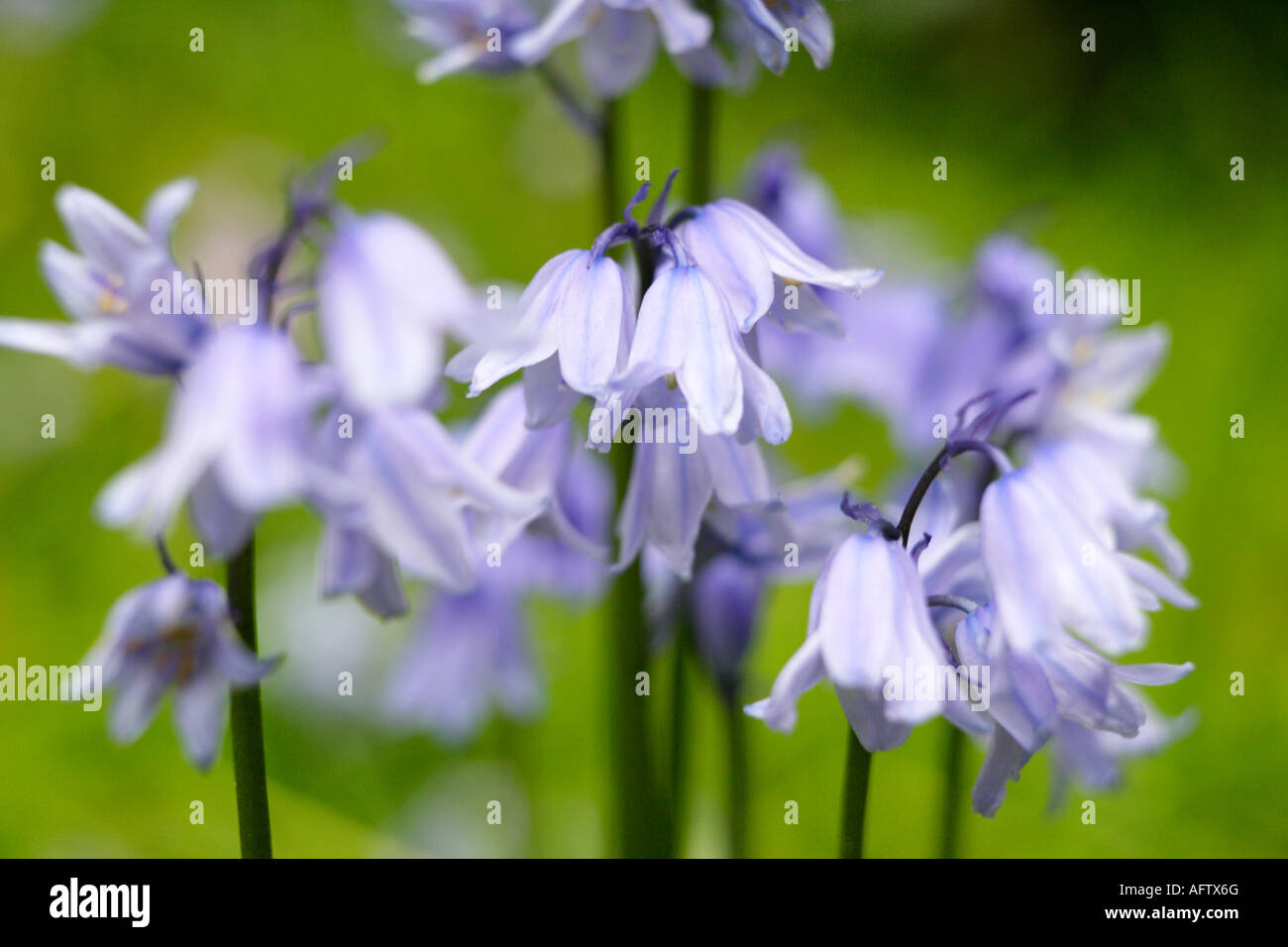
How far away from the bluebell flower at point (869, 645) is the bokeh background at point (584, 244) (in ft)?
2.29

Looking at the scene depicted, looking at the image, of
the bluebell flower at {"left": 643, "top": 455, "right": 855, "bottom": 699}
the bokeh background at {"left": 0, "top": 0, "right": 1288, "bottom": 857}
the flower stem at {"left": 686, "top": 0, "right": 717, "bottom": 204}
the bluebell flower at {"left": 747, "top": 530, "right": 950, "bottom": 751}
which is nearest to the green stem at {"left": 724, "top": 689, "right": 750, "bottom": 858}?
the bluebell flower at {"left": 643, "top": 455, "right": 855, "bottom": 699}

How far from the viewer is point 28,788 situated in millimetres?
1989

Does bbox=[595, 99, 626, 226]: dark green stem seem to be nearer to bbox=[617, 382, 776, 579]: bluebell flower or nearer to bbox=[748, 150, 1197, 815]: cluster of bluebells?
bbox=[748, 150, 1197, 815]: cluster of bluebells

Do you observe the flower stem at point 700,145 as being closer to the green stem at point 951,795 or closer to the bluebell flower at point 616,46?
the bluebell flower at point 616,46

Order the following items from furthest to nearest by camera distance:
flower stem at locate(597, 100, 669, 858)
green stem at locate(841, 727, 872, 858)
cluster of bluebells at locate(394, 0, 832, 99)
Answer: flower stem at locate(597, 100, 669, 858) < cluster of bluebells at locate(394, 0, 832, 99) < green stem at locate(841, 727, 872, 858)

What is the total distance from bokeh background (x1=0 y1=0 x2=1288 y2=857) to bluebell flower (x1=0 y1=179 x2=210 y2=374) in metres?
0.71

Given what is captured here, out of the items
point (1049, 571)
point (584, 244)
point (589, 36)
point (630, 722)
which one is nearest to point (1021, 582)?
point (1049, 571)

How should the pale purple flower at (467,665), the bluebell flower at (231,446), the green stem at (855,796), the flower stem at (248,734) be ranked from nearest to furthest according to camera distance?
1. the bluebell flower at (231,446)
2. the flower stem at (248,734)
3. the green stem at (855,796)
4. the pale purple flower at (467,665)

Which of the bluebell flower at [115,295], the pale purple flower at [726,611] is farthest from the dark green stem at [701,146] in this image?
the bluebell flower at [115,295]

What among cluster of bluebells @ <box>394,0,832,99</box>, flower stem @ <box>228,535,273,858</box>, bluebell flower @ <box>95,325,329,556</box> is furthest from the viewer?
cluster of bluebells @ <box>394,0,832,99</box>

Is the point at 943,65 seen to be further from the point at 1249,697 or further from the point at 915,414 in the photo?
the point at 915,414

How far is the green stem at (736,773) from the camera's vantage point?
1312mm

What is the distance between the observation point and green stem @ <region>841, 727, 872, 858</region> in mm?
925

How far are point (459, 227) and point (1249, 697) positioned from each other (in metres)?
2.11
